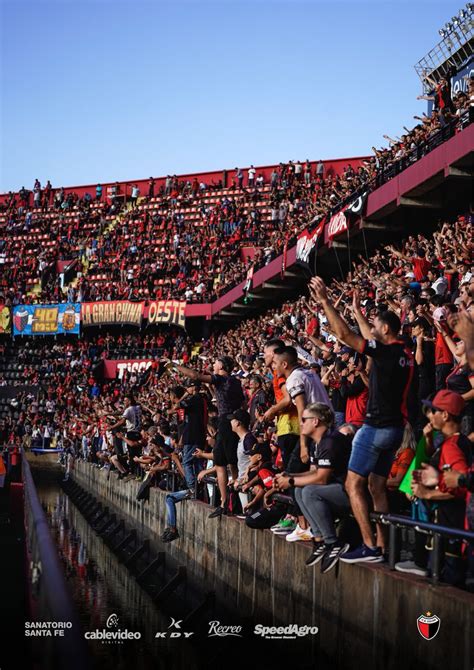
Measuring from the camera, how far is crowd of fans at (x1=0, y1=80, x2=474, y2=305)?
47.2 metres

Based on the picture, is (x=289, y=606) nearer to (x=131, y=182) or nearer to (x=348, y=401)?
(x=348, y=401)

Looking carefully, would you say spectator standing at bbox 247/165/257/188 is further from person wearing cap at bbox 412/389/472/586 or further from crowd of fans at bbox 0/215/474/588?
person wearing cap at bbox 412/389/472/586

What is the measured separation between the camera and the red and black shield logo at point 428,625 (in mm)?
5672

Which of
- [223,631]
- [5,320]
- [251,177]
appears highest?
[251,177]

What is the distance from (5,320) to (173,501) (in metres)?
40.0

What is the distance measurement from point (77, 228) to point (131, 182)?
4.74 m

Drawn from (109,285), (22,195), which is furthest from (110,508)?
(22,195)

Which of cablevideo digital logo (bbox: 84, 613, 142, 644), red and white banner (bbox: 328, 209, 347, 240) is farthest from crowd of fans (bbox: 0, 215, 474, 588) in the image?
red and white banner (bbox: 328, 209, 347, 240)

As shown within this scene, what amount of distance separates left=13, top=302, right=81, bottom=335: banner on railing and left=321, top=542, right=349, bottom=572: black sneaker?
4421cm

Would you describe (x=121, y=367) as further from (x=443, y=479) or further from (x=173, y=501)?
(x=443, y=479)

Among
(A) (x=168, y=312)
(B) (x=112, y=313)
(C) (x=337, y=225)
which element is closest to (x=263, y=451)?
(C) (x=337, y=225)

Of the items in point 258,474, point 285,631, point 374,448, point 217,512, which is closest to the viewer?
point 374,448

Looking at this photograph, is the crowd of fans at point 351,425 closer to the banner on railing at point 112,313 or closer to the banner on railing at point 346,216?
the banner on railing at point 346,216

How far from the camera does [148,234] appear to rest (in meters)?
53.0
